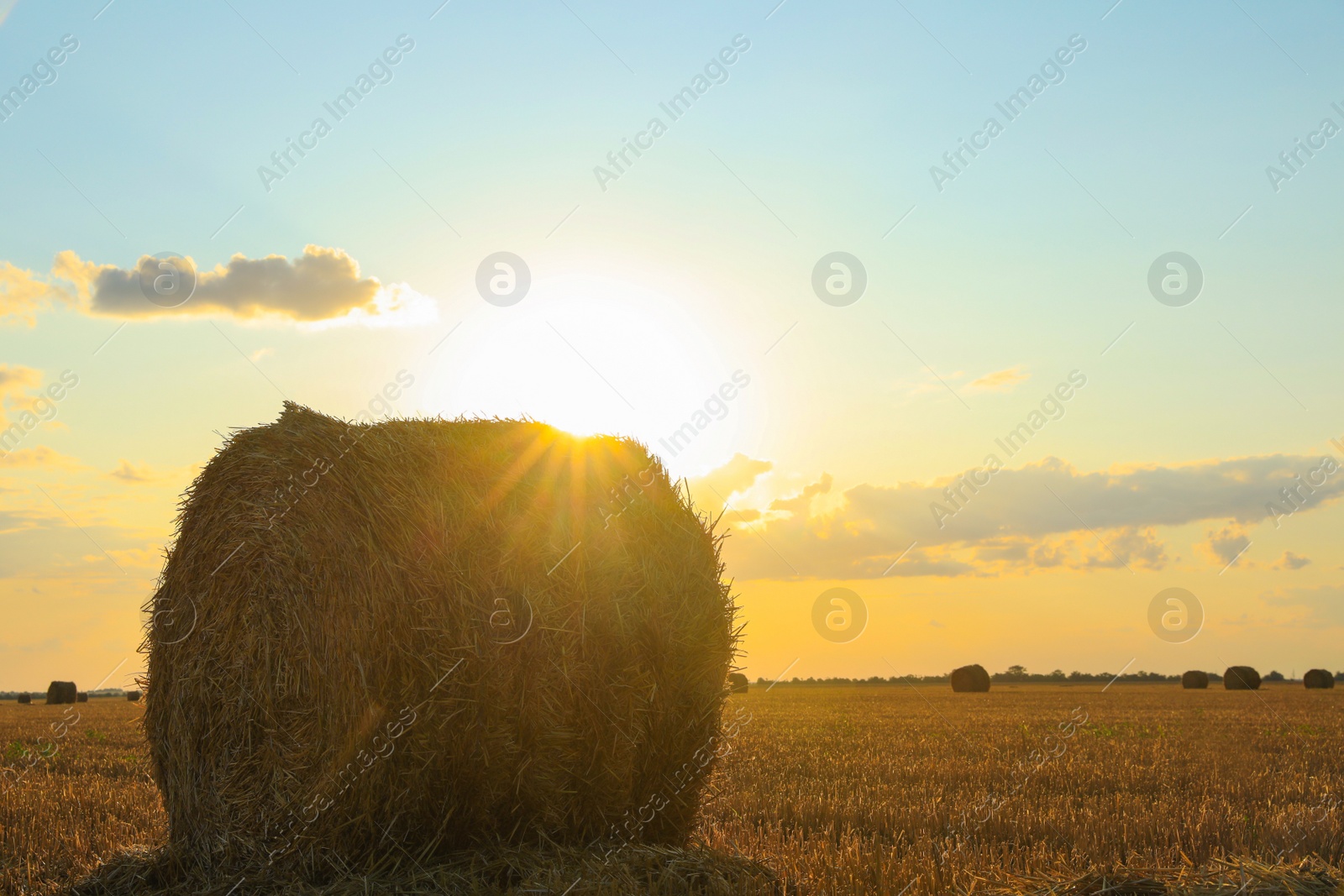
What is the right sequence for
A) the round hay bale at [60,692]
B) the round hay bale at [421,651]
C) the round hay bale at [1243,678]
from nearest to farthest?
the round hay bale at [421,651], the round hay bale at [60,692], the round hay bale at [1243,678]

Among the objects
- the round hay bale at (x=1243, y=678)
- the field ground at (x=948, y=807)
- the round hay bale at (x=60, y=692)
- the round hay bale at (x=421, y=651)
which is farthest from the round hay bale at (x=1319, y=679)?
the round hay bale at (x=60, y=692)

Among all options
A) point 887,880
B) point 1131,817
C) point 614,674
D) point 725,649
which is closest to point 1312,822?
point 1131,817

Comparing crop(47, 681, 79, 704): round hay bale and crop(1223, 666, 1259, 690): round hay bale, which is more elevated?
crop(47, 681, 79, 704): round hay bale

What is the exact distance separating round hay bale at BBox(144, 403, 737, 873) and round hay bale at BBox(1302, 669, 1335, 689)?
48.4 m

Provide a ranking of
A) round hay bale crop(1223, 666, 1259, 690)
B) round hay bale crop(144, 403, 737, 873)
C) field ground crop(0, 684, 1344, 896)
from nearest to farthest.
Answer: round hay bale crop(144, 403, 737, 873)
field ground crop(0, 684, 1344, 896)
round hay bale crop(1223, 666, 1259, 690)

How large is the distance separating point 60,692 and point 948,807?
129ft

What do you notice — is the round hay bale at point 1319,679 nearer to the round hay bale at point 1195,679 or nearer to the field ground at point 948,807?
the round hay bale at point 1195,679

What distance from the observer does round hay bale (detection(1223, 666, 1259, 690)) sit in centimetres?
4331

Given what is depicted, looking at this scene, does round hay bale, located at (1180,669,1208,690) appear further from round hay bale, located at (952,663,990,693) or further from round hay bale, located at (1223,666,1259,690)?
round hay bale, located at (952,663,990,693)

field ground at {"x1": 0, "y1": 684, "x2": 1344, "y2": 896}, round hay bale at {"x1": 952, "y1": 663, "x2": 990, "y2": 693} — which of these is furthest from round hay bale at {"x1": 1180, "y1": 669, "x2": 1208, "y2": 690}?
field ground at {"x1": 0, "y1": 684, "x2": 1344, "y2": 896}

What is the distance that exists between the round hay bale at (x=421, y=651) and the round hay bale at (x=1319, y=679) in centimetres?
4843

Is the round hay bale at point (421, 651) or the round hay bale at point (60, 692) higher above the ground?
the round hay bale at point (60, 692)

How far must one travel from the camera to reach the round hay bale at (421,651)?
552 cm

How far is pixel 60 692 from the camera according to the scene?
36906 mm
